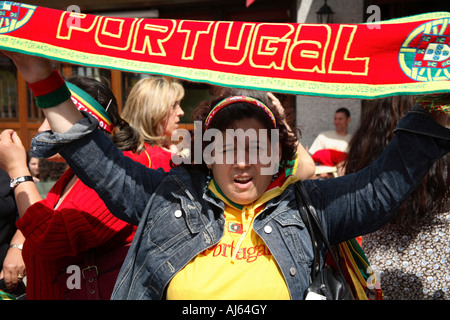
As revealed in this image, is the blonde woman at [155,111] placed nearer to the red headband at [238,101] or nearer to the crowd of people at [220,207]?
the crowd of people at [220,207]

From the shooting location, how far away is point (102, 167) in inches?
64.1

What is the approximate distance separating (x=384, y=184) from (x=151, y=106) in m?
1.90

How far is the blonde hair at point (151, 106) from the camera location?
299 centimetres

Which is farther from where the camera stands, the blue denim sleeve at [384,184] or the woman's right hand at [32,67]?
the woman's right hand at [32,67]

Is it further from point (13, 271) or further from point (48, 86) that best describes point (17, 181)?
point (48, 86)

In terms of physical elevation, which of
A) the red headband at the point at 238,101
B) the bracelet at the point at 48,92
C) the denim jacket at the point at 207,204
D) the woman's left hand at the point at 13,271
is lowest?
the woman's left hand at the point at 13,271

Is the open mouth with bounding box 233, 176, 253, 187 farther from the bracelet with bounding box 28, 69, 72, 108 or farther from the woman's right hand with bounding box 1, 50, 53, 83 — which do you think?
the woman's right hand with bounding box 1, 50, 53, 83

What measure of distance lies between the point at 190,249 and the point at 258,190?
355 mm

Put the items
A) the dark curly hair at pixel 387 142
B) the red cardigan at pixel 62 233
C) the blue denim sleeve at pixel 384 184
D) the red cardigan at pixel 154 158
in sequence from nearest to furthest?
the blue denim sleeve at pixel 384 184 < the red cardigan at pixel 62 233 < the dark curly hair at pixel 387 142 < the red cardigan at pixel 154 158

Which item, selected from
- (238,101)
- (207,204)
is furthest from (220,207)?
(238,101)

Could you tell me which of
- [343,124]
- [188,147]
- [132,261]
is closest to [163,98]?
[188,147]

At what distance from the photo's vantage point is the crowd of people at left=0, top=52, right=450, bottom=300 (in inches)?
61.7
